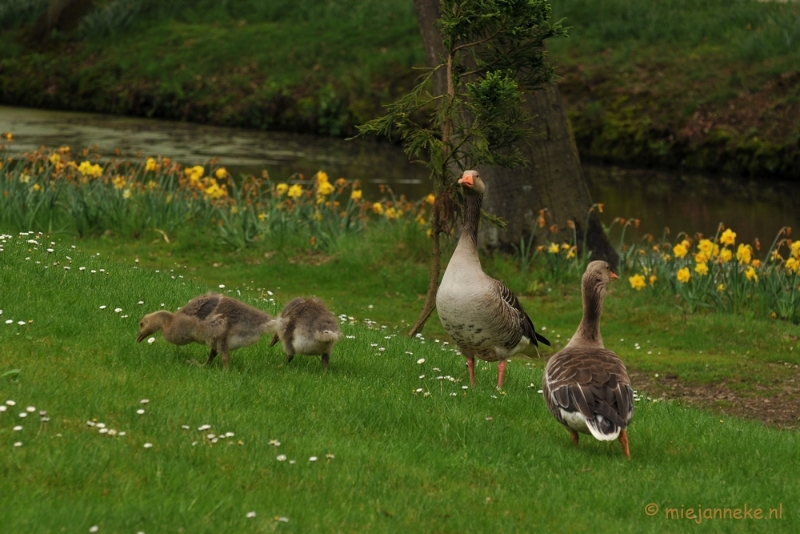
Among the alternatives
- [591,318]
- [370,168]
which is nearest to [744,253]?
[591,318]

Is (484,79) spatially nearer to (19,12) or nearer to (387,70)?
(387,70)

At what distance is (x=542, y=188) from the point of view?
52.6 feet

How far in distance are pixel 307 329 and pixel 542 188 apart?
28.4 feet

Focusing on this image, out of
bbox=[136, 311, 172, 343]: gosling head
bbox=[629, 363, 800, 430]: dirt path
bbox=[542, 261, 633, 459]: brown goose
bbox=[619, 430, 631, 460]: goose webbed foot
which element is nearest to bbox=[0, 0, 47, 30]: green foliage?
bbox=[629, 363, 800, 430]: dirt path

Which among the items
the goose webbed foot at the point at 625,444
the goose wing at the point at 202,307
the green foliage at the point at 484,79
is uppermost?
the green foliage at the point at 484,79

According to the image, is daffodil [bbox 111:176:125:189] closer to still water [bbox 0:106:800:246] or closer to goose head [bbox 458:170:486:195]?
still water [bbox 0:106:800:246]

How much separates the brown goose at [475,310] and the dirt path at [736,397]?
235 centimetres

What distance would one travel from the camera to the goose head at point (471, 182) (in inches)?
361

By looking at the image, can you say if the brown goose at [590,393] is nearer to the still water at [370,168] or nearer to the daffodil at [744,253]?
the daffodil at [744,253]

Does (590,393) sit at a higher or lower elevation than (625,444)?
higher

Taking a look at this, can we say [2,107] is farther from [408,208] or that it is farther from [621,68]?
[408,208]

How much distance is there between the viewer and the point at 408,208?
17.6 m

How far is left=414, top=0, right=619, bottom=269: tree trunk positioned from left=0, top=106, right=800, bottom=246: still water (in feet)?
19.1

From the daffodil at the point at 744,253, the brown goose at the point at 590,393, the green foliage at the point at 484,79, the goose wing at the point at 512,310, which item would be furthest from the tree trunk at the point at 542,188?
the brown goose at the point at 590,393
